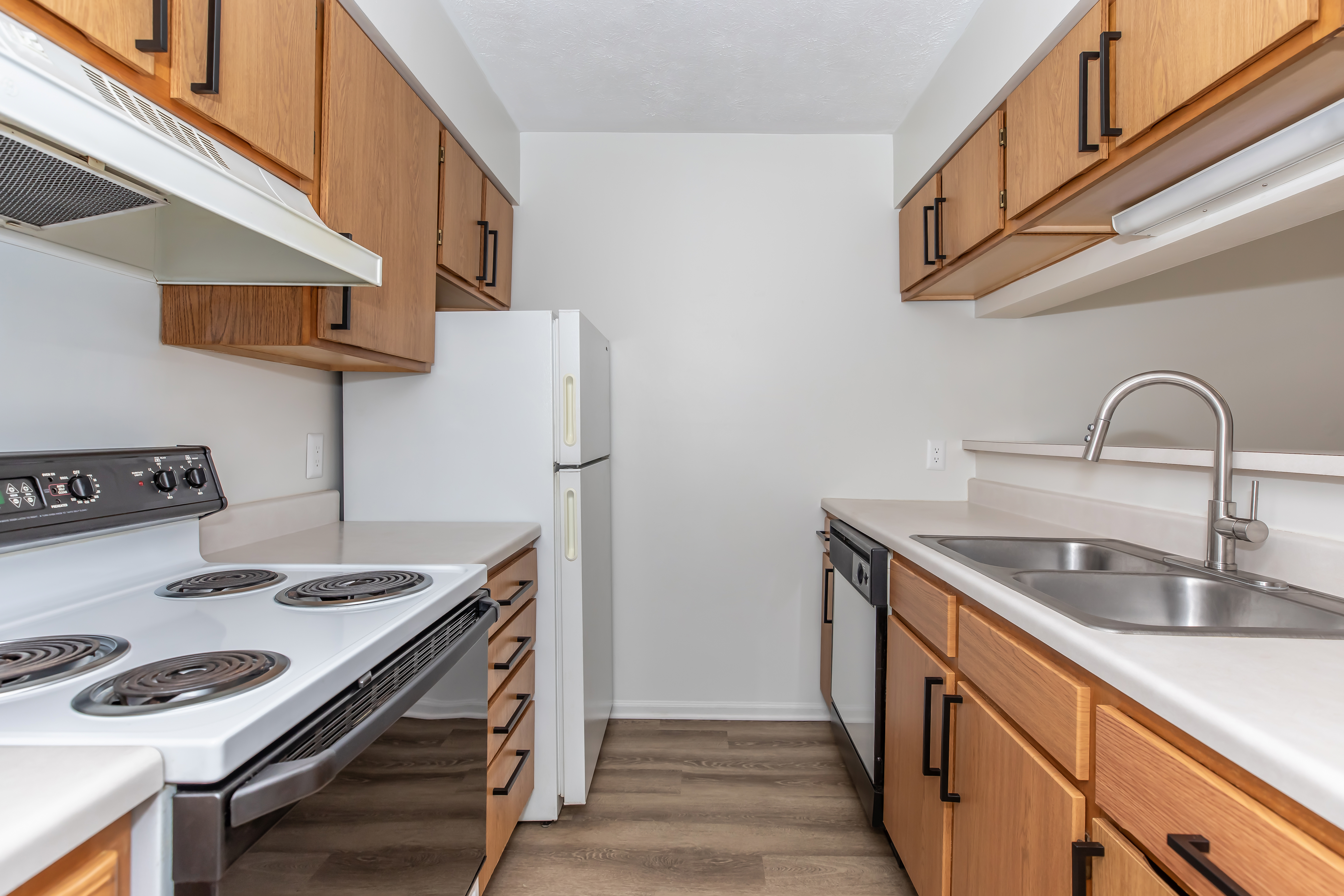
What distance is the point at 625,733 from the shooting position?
8.36 ft

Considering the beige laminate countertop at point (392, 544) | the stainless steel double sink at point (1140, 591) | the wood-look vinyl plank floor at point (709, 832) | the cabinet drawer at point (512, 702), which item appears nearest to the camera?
the stainless steel double sink at point (1140, 591)

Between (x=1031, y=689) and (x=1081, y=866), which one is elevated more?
(x=1031, y=689)

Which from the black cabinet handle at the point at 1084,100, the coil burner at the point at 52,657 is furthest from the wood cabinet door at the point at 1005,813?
the coil burner at the point at 52,657

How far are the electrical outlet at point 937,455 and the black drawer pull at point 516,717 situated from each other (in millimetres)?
1740

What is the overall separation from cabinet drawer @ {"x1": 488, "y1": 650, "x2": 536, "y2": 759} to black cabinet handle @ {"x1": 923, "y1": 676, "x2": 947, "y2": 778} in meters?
0.98

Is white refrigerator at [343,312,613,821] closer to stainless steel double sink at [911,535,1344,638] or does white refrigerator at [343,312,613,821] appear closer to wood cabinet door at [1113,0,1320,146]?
stainless steel double sink at [911,535,1344,638]

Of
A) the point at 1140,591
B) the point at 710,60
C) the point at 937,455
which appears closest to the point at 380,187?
the point at 710,60

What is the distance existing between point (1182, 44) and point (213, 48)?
1617mm

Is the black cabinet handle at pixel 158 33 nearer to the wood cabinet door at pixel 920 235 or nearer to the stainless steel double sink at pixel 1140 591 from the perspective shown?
the stainless steel double sink at pixel 1140 591

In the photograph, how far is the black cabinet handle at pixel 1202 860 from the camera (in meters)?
0.61

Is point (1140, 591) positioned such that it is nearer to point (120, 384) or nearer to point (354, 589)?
point (354, 589)

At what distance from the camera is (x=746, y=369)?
8.75ft

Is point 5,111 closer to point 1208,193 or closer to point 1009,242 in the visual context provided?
point 1208,193

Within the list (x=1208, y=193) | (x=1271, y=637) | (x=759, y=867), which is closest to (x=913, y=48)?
(x=1208, y=193)
